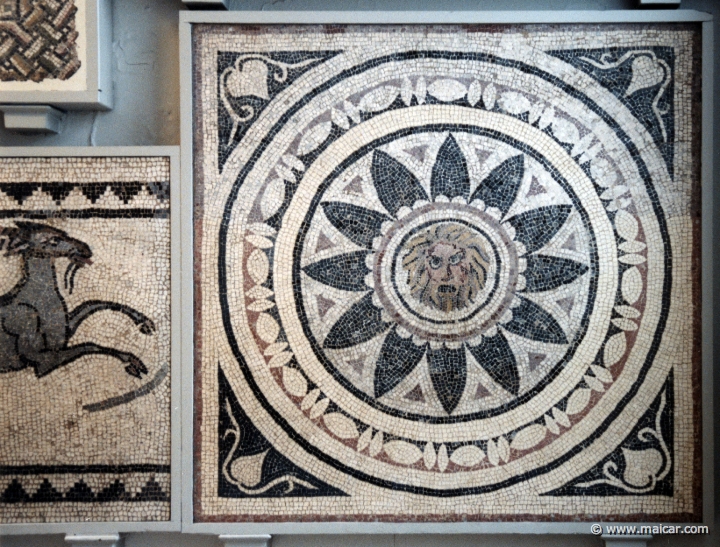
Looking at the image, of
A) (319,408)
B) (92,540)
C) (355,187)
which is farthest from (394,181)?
(92,540)

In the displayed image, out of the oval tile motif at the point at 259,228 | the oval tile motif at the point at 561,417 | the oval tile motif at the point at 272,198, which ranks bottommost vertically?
the oval tile motif at the point at 561,417

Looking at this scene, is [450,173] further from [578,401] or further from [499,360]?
[578,401]

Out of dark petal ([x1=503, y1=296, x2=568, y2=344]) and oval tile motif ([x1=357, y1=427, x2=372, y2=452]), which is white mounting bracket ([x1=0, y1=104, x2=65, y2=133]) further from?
dark petal ([x1=503, y1=296, x2=568, y2=344])

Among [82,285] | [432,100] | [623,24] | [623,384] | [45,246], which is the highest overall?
[623,24]

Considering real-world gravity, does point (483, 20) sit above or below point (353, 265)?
above

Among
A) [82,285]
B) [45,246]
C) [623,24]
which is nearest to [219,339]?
[82,285]

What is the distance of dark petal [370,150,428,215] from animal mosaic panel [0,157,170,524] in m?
0.59

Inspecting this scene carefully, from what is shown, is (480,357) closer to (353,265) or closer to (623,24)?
(353,265)

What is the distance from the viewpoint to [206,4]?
1490 millimetres

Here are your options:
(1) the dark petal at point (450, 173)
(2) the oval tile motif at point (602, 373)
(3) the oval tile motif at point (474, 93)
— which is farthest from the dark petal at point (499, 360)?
(3) the oval tile motif at point (474, 93)

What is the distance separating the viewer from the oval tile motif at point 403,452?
151 centimetres

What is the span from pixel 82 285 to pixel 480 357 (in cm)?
111

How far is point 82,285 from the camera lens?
1.51 meters

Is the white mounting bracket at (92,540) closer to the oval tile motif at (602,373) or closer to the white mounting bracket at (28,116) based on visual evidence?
the white mounting bracket at (28,116)
